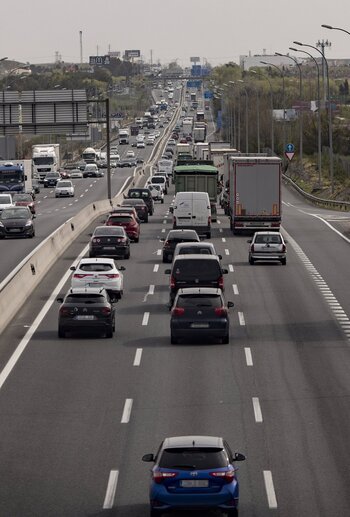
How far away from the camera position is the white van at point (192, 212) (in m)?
68.1

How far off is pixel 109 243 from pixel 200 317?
21892mm

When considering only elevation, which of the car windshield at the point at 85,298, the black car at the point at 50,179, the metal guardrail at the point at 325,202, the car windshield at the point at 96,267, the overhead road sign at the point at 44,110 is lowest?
the black car at the point at 50,179

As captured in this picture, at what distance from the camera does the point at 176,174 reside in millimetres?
81125

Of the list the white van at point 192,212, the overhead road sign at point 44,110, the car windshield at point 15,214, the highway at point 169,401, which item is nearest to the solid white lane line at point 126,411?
the highway at point 169,401

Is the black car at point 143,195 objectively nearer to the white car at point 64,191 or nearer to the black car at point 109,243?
the white car at point 64,191

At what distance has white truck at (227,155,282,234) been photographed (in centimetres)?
6900

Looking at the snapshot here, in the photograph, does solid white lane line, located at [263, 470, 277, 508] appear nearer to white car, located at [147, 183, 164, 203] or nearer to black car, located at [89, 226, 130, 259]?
black car, located at [89, 226, 130, 259]

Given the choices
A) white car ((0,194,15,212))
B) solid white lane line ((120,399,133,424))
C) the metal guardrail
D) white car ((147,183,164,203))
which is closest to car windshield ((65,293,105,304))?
solid white lane line ((120,399,133,424))

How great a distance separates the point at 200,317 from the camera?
37.6 meters

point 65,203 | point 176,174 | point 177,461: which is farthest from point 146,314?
point 65,203

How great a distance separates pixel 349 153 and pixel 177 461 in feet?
499

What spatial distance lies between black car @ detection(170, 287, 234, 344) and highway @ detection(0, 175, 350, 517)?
1.57 ft

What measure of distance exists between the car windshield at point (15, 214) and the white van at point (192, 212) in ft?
27.3

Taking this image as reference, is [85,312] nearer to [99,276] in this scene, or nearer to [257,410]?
[99,276]
